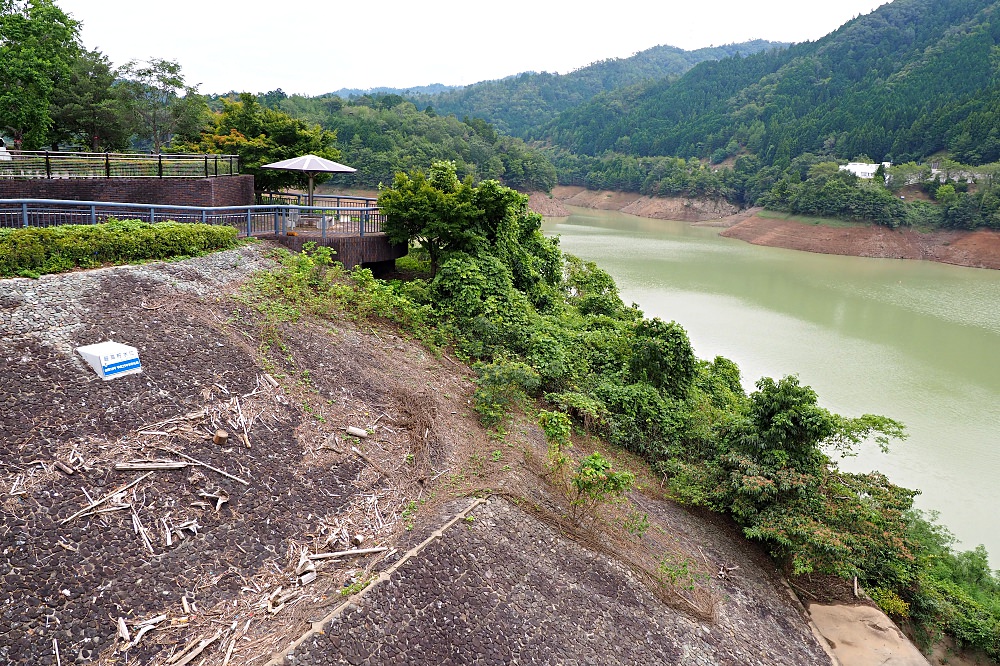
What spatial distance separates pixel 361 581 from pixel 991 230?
60.9 meters

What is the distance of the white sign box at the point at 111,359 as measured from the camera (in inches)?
289

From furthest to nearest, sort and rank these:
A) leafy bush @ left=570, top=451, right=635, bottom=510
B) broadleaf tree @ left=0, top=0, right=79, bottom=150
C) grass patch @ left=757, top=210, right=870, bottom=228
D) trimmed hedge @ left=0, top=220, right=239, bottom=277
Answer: grass patch @ left=757, top=210, right=870, bottom=228 → broadleaf tree @ left=0, top=0, right=79, bottom=150 → trimmed hedge @ left=0, top=220, right=239, bottom=277 → leafy bush @ left=570, top=451, right=635, bottom=510

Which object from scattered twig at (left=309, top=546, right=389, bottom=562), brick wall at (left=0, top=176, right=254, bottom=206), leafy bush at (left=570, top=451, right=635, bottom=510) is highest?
brick wall at (left=0, top=176, right=254, bottom=206)

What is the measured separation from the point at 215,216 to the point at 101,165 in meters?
3.32

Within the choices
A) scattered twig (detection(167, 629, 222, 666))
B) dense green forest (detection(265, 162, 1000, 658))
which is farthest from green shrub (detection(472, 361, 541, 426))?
scattered twig (detection(167, 629, 222, 666))

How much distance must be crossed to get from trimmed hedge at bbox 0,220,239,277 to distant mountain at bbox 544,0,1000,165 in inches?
2872

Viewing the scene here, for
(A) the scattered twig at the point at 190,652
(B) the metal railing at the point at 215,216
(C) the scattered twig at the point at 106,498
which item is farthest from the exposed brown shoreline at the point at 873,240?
(A) the scattered twig at the point at 190,652

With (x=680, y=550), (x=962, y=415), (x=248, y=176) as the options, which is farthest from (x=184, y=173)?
(x=962, y=415)

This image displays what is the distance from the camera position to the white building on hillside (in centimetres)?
6526

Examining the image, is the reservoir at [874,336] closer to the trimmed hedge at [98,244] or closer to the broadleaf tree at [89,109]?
the trimmed hedge at [98,244]

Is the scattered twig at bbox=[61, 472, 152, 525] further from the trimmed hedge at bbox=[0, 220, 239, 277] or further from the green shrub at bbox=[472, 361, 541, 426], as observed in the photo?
the green shrub at bbox=[472, 361, 541, 426]

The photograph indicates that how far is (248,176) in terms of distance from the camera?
647 inches

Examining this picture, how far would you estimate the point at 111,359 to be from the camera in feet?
24.2

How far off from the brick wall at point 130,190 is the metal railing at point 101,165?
1.06ft
